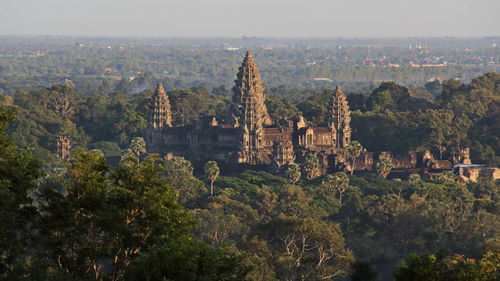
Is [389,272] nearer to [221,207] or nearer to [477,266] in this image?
[221,207]

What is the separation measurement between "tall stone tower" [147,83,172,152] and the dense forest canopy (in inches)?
118

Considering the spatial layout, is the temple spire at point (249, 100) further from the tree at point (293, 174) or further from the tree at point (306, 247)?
the tree at point (306, 247)

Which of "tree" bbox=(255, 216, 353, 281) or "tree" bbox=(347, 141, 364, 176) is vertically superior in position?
"tree" bbox=(255, 216, 353, 281)

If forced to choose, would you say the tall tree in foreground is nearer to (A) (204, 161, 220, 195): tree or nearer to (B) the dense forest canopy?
(B) the dense forest canopy

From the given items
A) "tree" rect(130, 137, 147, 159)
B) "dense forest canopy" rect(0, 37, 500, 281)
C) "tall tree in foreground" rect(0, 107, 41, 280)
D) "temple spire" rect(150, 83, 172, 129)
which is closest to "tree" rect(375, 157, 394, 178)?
"dense forest canopy" rect(0, 37, 500, 281)

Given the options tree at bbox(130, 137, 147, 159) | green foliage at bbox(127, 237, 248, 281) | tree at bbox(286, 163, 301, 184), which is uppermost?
green foliage at bbox(127, 237, 248, 281)

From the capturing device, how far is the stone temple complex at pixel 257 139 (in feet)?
339

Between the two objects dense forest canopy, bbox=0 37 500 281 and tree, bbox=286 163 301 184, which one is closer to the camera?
dense forest canopy, bbox=0 37 500 281

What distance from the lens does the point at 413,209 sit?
7619 centimetres


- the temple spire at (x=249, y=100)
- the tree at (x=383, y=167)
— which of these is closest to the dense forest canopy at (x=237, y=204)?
the tree at (x=383, y=167)

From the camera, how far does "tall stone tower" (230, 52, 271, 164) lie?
10675 cm

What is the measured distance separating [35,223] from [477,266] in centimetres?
1314

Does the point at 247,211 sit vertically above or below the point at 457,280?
below

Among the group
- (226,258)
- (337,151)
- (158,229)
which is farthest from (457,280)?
(337,151)
